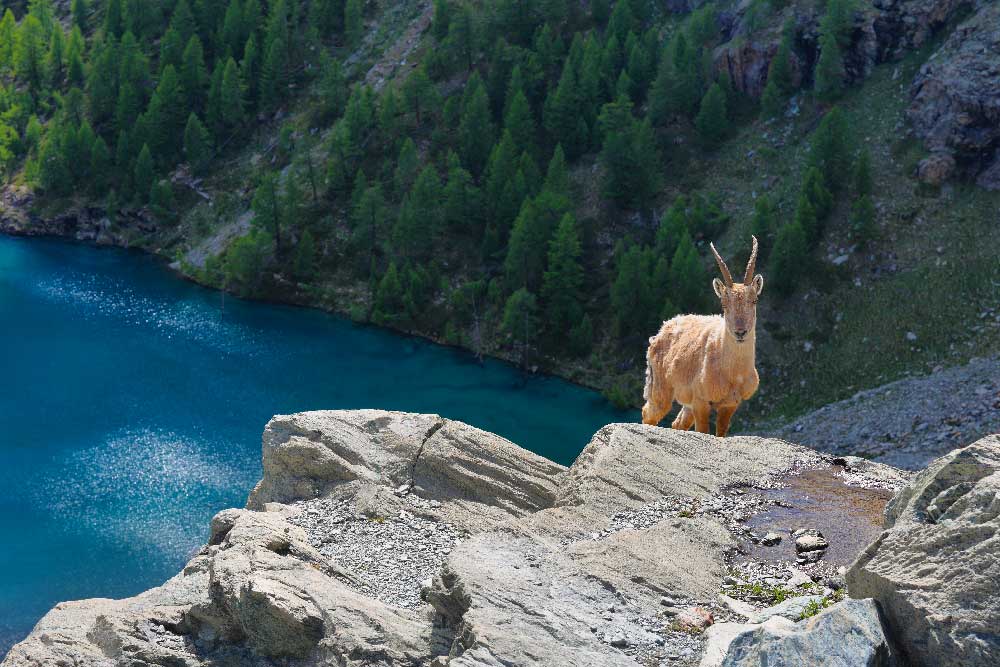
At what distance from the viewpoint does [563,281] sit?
79.2 m

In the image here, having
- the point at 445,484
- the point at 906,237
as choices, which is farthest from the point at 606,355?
the point at 445,484

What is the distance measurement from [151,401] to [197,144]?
4151 centimetres

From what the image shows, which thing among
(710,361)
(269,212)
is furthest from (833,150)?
(710,361)

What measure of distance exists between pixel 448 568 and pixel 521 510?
18.2 feet

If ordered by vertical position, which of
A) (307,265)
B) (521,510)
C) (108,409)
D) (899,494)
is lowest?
(108,409)

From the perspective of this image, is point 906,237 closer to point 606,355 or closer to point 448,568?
point 606,355

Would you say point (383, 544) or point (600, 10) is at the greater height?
point (600, 10)

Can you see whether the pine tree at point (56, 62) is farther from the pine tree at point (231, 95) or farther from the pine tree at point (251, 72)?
the pine tree at point (231, 95)

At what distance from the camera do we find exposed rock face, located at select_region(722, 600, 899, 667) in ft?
52.9

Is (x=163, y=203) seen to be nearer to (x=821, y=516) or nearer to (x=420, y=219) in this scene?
(x=420, y=219)

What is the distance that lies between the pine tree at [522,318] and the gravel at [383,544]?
51.4m

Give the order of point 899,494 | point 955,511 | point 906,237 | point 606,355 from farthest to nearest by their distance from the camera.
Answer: point 606,355 < point 906,237 < point 899,494 < point 955,511

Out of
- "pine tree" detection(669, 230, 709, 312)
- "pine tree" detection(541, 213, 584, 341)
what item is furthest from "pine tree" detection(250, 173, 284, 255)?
"pine tree" detection(669, 230, 709, 312)

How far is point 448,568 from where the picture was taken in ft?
Result: 68.8
